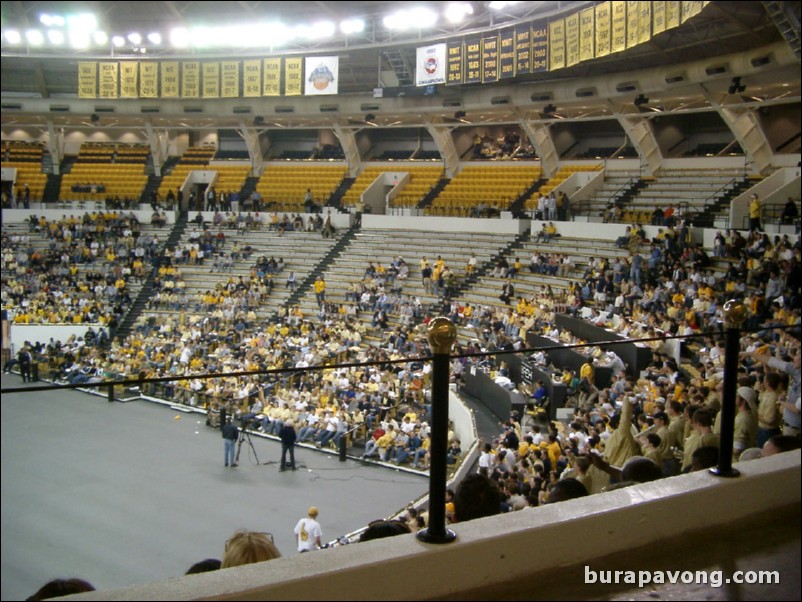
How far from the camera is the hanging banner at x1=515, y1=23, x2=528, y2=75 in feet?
75.0

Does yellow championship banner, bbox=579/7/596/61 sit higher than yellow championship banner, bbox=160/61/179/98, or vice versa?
yellow championship banner, bbox=160/61/179/98

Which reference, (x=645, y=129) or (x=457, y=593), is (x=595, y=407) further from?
(x=645, y=129)

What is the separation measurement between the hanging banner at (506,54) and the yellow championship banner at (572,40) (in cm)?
251

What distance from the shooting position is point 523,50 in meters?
23.1

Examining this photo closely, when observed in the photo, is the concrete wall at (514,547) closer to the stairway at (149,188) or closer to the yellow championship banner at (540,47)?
the yellow championship banner at (540,47)

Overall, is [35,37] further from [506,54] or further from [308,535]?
[308,535]

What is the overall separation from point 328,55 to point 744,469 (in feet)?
99.1

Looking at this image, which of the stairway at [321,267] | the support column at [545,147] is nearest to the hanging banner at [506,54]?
the support column at [545,147]

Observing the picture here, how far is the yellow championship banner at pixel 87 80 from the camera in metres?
32.5

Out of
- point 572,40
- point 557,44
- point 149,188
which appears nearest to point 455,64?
point 557,44

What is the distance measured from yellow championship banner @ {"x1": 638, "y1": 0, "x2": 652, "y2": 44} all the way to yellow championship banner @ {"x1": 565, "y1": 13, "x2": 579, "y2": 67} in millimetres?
2826

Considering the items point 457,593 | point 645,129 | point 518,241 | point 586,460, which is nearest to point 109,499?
point 586,460

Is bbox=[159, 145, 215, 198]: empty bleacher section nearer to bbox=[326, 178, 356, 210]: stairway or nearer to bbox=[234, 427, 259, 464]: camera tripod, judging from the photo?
bbox=[326, 178, 356, 210]: stairway

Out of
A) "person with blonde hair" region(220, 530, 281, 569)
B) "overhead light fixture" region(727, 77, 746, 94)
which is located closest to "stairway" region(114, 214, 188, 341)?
"overhead light fixture" region(727, 77, 746, 94)
